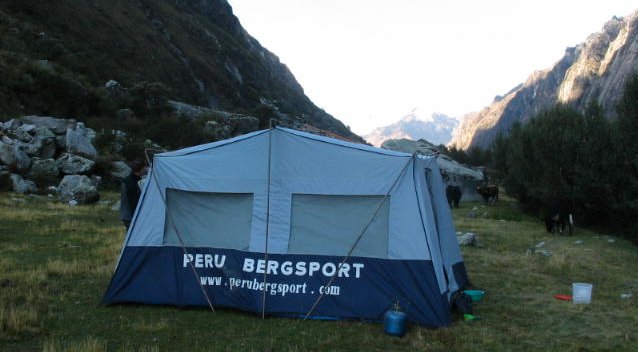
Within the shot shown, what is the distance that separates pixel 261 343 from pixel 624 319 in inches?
213

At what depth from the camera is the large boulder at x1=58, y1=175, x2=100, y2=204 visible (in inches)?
841

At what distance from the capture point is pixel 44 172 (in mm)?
23828

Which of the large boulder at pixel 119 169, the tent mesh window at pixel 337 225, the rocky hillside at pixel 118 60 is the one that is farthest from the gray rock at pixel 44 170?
the tent mesh window at pixel 337 225

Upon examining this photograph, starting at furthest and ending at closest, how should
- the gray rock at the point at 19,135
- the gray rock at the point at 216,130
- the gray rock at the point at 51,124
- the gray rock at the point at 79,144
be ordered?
the gray rock at the point at 216,130, the gray rock at the point at 51,124, the gray rock at the point at 79,144, the gray rock at the point at 19,135

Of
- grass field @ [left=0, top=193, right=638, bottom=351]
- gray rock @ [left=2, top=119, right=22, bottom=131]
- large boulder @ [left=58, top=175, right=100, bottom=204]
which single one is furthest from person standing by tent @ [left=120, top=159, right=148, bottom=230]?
gray rock @ [left=2, top=119, right=22, bottom=131]

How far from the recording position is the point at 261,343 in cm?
668

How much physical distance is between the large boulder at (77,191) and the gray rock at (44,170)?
1.21 meters

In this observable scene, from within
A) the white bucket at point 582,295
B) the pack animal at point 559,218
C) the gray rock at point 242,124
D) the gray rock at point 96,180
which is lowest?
the white bucket at point 582,295

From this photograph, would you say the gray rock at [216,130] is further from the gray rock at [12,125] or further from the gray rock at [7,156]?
the gray rock at [7,156]

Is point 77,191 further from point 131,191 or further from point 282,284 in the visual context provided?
point 282,284

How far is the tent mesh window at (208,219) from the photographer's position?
27.5 ft

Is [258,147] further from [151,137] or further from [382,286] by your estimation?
[151,137]

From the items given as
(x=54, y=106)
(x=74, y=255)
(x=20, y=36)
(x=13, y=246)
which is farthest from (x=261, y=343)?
(x=20, y=36)

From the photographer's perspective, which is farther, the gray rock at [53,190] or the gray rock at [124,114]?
the gray rock at [124,114]
